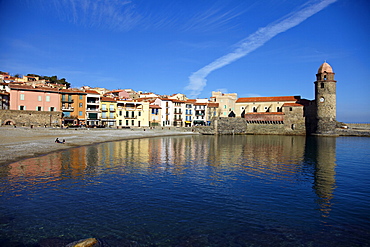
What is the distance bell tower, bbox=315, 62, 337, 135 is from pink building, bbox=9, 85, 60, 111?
5992cm

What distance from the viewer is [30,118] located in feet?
174

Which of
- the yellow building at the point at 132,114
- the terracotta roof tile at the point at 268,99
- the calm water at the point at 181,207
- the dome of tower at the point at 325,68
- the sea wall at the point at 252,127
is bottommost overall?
the calm water at the point at 181,207

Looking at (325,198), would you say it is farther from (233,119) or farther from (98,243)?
(233,119)

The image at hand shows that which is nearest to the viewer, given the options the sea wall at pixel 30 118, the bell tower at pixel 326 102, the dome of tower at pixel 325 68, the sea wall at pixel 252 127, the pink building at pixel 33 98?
the sea wall at pixel 30 118

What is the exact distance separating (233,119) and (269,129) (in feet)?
32.9

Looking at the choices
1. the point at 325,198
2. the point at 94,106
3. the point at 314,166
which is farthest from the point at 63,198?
the point at 94,106

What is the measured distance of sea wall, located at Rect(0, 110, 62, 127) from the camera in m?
50.2

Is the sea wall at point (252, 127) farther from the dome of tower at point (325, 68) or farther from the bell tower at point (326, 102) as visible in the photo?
the dome of tower at point (325, 68)

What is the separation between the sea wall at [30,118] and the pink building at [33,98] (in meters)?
3.48

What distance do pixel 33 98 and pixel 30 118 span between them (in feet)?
19.2

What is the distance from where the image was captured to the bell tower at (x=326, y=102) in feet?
217

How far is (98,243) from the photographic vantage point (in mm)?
8211

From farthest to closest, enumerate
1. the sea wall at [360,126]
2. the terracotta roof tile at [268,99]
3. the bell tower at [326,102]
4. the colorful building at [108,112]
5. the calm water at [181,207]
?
the terracotta roof tile at [268,99]
the sea wall at [360,126]
the colorful building at [108,112]
the bell tower at [326,102]
the calm water at [181,207]

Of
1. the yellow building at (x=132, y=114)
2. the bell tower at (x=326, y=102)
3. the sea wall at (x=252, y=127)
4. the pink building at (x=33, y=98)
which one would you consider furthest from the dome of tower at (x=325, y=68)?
the pink building at (x=33, y=98)
